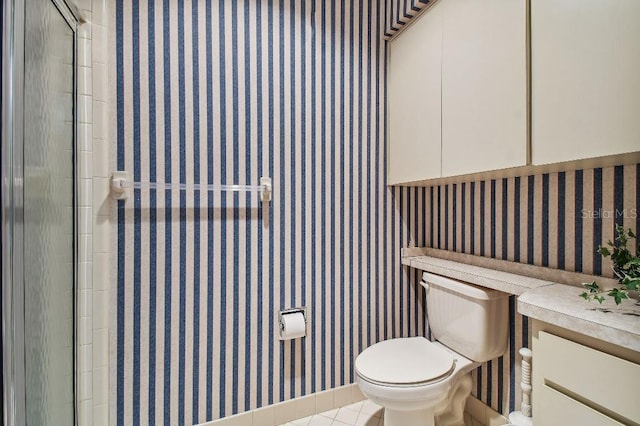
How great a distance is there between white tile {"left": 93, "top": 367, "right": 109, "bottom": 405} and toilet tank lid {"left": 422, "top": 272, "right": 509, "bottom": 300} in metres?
1.51

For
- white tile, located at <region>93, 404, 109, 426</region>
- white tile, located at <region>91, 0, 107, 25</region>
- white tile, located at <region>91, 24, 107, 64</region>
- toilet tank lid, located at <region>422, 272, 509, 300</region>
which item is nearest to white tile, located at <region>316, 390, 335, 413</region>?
toilet tank lid, located at <region>422, 272, 509, 300</region>

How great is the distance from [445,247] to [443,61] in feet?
3.18

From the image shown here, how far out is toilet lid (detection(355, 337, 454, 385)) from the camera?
4.17 ft

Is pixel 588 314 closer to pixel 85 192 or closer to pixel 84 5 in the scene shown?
pixel 85 192

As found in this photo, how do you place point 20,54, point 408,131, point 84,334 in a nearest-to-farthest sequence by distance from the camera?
point 20,54 → point 84,334 → point 408,131

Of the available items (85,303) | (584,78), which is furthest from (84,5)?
(584,78)

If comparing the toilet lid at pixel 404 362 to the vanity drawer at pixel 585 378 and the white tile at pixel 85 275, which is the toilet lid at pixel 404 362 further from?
the white tile at pixel 85 275

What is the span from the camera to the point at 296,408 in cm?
166

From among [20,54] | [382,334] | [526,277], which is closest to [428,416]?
[382,334]

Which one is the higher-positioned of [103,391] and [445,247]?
[445,247]

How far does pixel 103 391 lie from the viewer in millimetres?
1312

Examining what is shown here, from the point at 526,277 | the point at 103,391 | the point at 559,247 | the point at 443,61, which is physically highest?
the point at 443,61

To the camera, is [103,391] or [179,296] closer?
[103,391]

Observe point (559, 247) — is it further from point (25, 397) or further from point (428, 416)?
point (25, 397)
